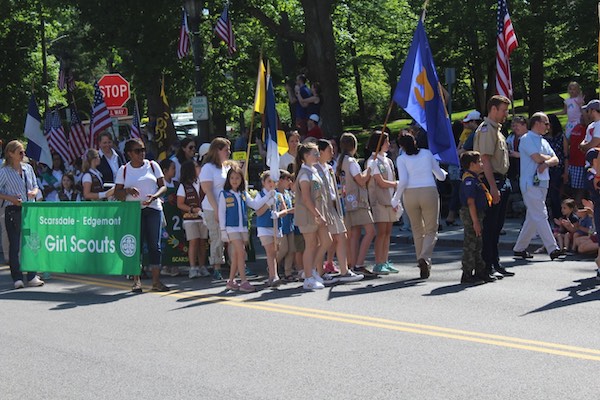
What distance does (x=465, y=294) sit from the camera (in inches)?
470

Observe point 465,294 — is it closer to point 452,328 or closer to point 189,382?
point 452,328

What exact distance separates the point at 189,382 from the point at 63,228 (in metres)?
6.87

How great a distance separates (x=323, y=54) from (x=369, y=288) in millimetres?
14989

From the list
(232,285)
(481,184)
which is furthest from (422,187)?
(232,285)

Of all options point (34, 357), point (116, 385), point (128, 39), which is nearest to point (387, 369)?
point (116, 385)

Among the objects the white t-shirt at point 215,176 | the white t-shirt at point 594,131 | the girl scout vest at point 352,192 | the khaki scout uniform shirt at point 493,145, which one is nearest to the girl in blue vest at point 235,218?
the white t-shirt at point 215,176

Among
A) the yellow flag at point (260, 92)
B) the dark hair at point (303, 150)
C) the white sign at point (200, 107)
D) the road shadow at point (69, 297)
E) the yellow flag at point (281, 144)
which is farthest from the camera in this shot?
the white sign at point (200, 107)

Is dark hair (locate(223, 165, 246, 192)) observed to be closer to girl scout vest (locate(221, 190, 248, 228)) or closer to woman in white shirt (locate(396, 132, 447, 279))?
girl scout vest (locate(221, 190, 248, 228))

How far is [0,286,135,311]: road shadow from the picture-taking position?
12977mm

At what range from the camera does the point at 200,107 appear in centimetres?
2394

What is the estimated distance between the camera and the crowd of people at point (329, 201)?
13234 millimetres

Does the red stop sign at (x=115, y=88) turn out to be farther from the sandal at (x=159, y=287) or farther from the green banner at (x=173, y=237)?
the sandal at (x=159, y=287)

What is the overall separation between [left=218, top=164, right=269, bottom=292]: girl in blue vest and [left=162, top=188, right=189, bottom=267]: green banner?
2202mm

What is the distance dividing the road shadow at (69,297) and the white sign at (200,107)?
9744mm
